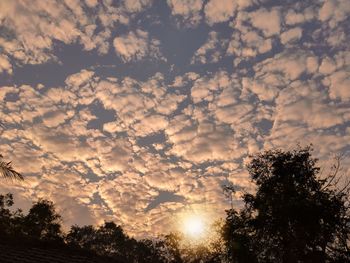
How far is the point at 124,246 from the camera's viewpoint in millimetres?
90250


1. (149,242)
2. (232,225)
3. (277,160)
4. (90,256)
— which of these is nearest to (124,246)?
(149,242)

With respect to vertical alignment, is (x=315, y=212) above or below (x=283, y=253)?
above

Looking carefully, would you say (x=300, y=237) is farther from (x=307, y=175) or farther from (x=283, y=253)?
(x=307, y=175)

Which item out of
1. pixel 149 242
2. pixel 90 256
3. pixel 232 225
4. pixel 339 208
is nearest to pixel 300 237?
pixel 339 208

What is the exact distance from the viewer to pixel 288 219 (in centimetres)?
4038

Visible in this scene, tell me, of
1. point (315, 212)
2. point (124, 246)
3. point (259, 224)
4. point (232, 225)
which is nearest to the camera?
point (315, 212)

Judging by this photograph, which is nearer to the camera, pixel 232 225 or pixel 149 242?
pixel 232 225

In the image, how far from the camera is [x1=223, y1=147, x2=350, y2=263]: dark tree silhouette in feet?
131

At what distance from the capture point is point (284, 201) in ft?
134

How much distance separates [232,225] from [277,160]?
9.66m

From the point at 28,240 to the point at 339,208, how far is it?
118 feet

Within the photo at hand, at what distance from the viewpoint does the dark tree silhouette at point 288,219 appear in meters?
39.8

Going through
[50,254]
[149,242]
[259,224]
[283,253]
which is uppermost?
[149,242]

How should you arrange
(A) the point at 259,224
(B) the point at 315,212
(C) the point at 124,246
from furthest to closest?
1. (C) the point at 124,246
2. (A) the point at 259,224
3. (B) the point at 315,212
